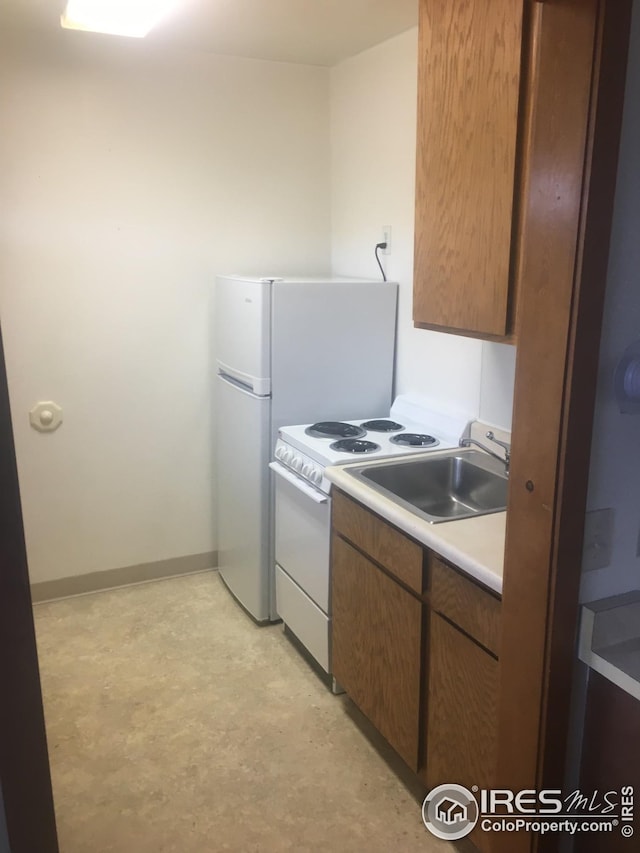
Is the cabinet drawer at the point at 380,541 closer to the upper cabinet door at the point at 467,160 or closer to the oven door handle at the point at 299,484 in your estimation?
the oven door handle at the point at 299,484

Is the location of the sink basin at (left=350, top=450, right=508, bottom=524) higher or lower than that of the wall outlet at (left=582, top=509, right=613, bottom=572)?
lower

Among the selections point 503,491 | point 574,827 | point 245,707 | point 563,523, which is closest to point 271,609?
point 245,707

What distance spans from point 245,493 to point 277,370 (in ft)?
1.95

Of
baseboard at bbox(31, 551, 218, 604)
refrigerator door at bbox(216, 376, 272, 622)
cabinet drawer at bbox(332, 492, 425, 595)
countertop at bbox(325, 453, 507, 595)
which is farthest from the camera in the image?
baseboard at bbox(31, 551, 218, 604)

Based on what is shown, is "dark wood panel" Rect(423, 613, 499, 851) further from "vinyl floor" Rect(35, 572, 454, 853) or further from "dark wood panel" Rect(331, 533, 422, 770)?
"vinyl floor" Rect(35, 572, 454, 853)

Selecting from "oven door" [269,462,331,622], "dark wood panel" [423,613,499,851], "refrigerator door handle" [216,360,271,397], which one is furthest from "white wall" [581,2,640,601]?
"refrigerator door handle" [216,360,271,397]

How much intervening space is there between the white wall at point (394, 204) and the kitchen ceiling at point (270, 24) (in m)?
0.14

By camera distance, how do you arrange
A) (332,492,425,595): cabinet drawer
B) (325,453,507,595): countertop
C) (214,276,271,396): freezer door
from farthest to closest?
(214,276,271,396): freezer door → (332,492,425,595): cabinet drawer → (325,453,507,595): countertop

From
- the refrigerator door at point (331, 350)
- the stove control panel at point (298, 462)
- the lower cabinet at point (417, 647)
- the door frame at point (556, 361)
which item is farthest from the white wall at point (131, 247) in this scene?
the door frame at point (556, 361)

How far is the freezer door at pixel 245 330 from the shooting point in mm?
2863

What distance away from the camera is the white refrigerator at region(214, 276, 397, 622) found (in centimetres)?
292

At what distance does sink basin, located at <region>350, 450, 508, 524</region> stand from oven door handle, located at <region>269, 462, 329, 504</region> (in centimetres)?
18

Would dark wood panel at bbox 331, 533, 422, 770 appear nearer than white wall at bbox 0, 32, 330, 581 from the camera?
Yes

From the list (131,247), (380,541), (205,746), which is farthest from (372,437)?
(131,247)
